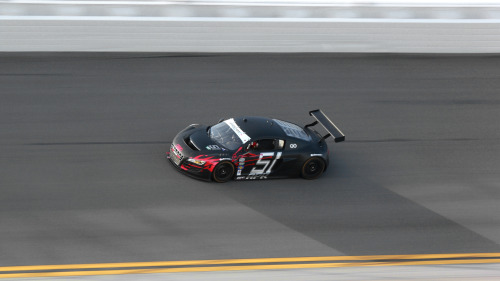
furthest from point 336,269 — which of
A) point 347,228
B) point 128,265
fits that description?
point 128,265

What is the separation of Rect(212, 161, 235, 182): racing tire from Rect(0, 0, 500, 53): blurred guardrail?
637 cm

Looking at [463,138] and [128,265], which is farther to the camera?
[463,138]

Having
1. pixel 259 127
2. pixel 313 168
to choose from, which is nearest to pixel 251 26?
pixel 259 127

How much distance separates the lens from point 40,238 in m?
9.93

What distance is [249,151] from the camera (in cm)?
1182

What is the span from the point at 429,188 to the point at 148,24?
8.56 meters

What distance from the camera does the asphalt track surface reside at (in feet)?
33.8

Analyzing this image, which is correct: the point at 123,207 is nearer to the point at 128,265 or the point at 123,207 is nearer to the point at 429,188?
the point at 128,265

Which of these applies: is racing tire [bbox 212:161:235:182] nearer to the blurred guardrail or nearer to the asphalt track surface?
the asphalt track surface

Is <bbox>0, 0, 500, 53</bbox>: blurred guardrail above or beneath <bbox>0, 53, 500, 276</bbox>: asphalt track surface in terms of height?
above

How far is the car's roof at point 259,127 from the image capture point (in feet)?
39.5

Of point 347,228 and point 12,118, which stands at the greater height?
point 12,118

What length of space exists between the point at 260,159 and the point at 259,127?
0.70 metres

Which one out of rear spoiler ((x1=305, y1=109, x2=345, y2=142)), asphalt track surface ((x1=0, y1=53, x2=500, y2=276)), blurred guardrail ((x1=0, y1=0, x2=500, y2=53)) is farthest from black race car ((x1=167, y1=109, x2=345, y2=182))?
blurred guardrail ((x1=0, y1=0, x2=500, y2=53))
